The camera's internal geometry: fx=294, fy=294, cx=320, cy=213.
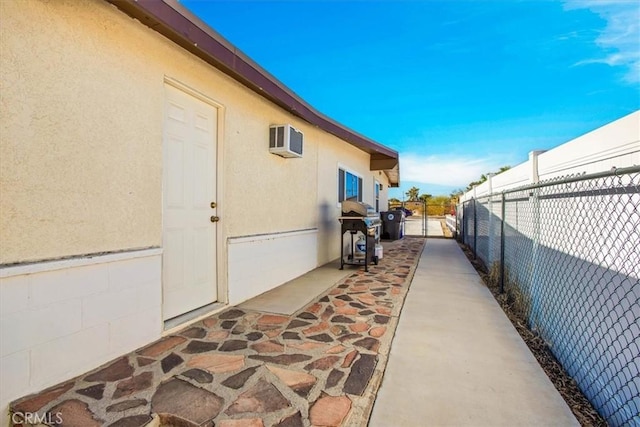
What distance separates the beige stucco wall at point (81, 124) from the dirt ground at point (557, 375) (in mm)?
3804

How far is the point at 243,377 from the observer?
2371 millimetres

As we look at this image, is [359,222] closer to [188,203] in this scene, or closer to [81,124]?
[188,203]

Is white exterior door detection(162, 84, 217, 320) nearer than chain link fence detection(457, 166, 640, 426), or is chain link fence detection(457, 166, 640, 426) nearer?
chain link fence detection(457, 166, 640, 426)

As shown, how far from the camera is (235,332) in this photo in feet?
10.7

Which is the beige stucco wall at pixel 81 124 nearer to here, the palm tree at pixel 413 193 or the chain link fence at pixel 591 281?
the chain link fence at pixel 591 281

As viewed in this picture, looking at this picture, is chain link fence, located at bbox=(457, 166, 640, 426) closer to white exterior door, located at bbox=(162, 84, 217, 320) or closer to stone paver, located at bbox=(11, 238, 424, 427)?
stone paver, located at bbox=(11, 238, 424, 427)

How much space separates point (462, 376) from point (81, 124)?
374 cm

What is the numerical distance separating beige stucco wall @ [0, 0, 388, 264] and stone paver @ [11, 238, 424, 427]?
41.2 inches

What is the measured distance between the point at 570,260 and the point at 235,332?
3.47m

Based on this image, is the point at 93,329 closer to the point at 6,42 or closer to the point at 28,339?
the point at 28,339

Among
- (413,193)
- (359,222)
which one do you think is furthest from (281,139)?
(413,193)

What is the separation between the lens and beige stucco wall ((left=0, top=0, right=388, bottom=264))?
78.8 inches

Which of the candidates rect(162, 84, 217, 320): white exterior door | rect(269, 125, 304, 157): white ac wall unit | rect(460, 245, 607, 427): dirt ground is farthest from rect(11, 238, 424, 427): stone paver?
rect(269, 125, 304, 157): white ac wall unit

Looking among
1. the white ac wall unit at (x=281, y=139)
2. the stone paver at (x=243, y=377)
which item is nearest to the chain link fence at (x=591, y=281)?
the stone paver at (x=243, y=377)
